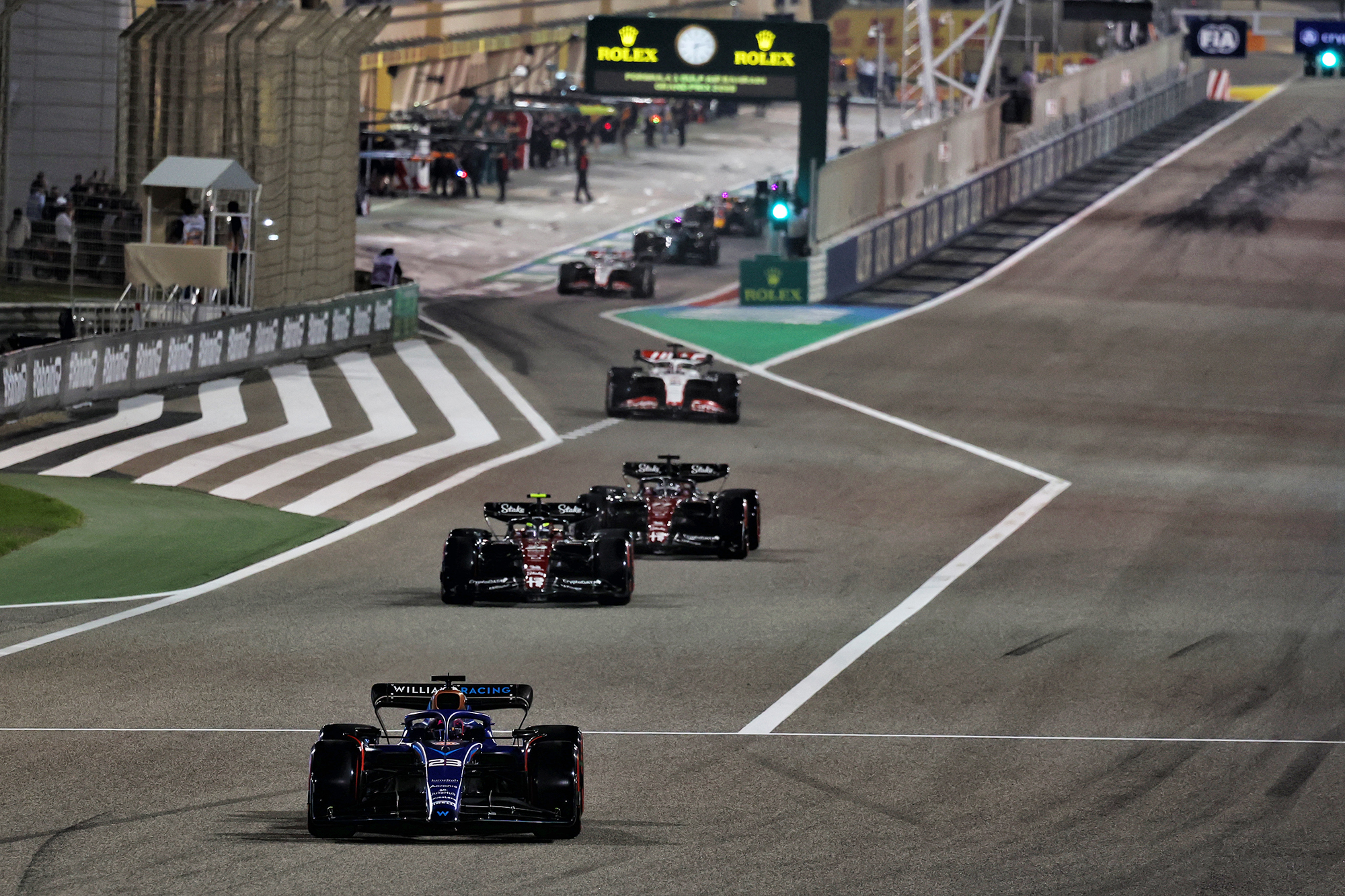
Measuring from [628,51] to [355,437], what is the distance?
22550mm

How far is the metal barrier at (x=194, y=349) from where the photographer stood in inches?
1214

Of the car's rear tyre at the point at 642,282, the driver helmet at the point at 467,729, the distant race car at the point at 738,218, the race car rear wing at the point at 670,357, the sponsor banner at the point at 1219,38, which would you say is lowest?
the driver helmet at the point at 467,729

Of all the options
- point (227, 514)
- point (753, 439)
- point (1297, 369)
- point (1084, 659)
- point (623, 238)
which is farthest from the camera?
point (623, 238)

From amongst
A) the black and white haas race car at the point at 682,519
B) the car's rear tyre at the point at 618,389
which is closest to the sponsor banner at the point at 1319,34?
the car's rear tyre at the point at 618,389

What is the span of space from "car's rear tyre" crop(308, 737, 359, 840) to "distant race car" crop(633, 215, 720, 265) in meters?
51.2

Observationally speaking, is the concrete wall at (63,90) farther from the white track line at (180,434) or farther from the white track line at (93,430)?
the white track line at (93,430)

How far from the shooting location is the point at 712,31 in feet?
170

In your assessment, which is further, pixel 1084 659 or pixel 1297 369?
pixel 1297 369

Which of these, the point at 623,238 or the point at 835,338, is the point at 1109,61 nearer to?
the point at 623,238

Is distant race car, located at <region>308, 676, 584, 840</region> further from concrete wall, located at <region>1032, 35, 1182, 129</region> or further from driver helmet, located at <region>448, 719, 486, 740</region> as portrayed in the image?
concrete wall, located at <region>1032, 35, 1182, 129</region>

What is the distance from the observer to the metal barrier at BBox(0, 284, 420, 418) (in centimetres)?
3084

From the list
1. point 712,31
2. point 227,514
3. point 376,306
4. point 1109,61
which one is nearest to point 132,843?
point 227,514

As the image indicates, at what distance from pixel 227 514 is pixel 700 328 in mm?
24929

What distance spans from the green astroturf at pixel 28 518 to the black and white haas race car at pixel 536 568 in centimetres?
520
